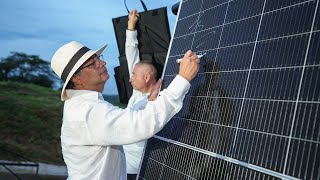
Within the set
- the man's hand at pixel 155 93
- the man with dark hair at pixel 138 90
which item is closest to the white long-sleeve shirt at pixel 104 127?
the man's hand at pixel 155 93

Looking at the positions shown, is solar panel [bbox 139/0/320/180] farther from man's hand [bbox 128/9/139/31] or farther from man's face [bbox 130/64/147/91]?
man's hand [bbox 128/9/139/31]

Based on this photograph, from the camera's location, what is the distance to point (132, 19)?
6.14m

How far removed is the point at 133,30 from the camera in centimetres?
612

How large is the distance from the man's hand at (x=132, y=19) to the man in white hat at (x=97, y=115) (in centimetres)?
217

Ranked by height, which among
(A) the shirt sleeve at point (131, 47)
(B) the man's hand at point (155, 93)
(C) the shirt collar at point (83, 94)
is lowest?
(C) the shirt collar at point (83, 94)

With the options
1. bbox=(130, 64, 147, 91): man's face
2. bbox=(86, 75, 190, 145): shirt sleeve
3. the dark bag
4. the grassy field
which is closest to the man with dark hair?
bbox=(130, 64, 147, 91): man's face

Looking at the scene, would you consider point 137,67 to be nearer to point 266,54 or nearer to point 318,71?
point 266,54

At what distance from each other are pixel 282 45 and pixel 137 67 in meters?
2.40

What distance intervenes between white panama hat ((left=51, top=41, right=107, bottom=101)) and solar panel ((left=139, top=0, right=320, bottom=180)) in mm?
1176

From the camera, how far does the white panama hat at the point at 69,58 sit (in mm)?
3816

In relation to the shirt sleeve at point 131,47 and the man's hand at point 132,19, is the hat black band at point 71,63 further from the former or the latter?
the man's hand at point 132,19

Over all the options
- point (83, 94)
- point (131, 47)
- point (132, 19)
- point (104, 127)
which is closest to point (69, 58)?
point (83, 94)

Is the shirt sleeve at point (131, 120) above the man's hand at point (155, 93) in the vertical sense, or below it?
below

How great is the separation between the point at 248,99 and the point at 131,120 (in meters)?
0.99
